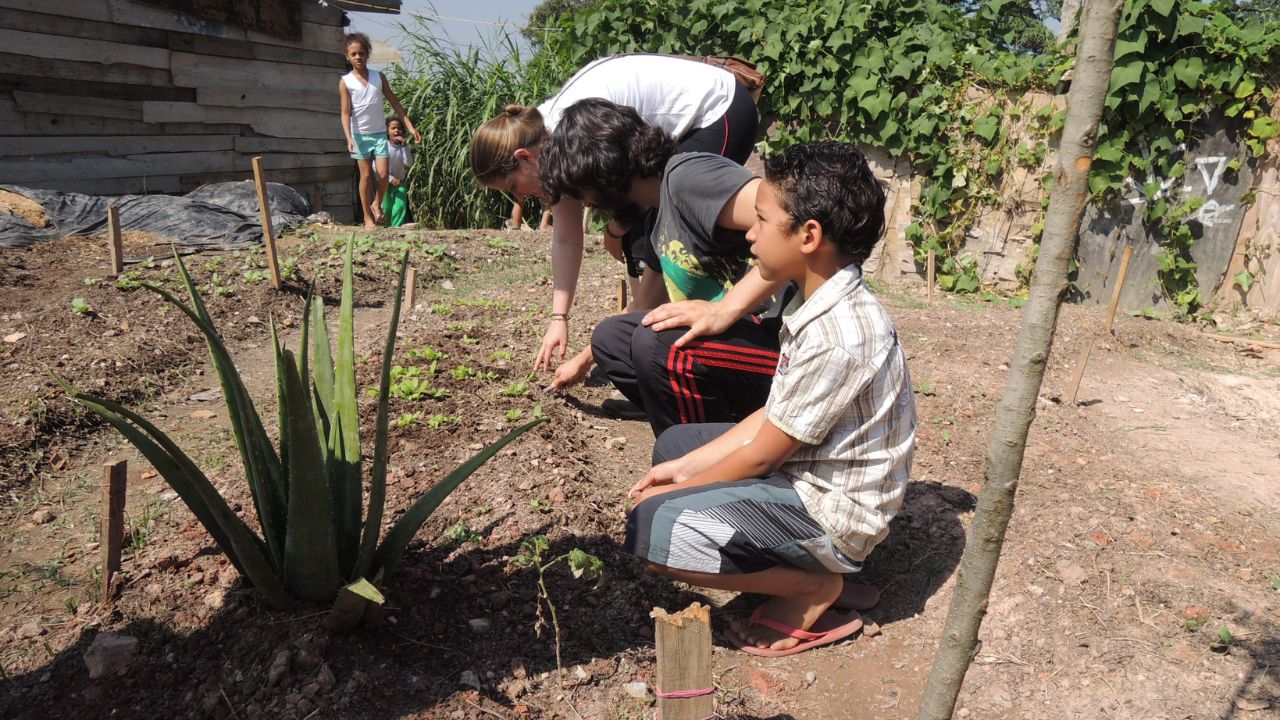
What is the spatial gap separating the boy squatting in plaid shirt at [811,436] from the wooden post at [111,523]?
127cm

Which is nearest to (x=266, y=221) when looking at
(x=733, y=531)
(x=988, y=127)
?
(x=733, y=531)

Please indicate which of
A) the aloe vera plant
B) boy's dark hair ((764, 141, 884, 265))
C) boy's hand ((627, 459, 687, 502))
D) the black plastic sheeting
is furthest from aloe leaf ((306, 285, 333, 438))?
the black plastic sheeting

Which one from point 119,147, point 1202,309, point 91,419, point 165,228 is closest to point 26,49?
point 119,147

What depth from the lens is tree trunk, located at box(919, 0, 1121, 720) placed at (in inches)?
44.4

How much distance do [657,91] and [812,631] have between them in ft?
6.44

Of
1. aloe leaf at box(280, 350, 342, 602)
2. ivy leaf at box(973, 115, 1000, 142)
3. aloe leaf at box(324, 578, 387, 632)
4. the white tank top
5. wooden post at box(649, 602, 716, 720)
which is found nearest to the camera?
wooden post at box(649, 602, 716, 720)

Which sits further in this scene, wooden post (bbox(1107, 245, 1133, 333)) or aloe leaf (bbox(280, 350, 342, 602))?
wooden post (bbox(1107, 245, 1133, 333))

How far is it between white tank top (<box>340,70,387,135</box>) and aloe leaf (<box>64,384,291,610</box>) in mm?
6843

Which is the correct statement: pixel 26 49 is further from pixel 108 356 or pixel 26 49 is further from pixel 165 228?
pixel 108 356

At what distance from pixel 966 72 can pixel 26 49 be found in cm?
750

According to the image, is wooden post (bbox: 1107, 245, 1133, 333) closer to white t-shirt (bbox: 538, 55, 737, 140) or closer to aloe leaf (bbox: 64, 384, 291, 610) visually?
white t-shirt (bbox: 538, 55, 737, 140)

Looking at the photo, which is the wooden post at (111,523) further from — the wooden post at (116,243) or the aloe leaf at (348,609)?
the wooden post at (116,243)

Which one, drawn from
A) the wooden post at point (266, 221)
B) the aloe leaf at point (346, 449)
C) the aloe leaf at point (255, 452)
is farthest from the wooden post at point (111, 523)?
the wooden post at point (266, 221)

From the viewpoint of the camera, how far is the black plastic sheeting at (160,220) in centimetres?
637
